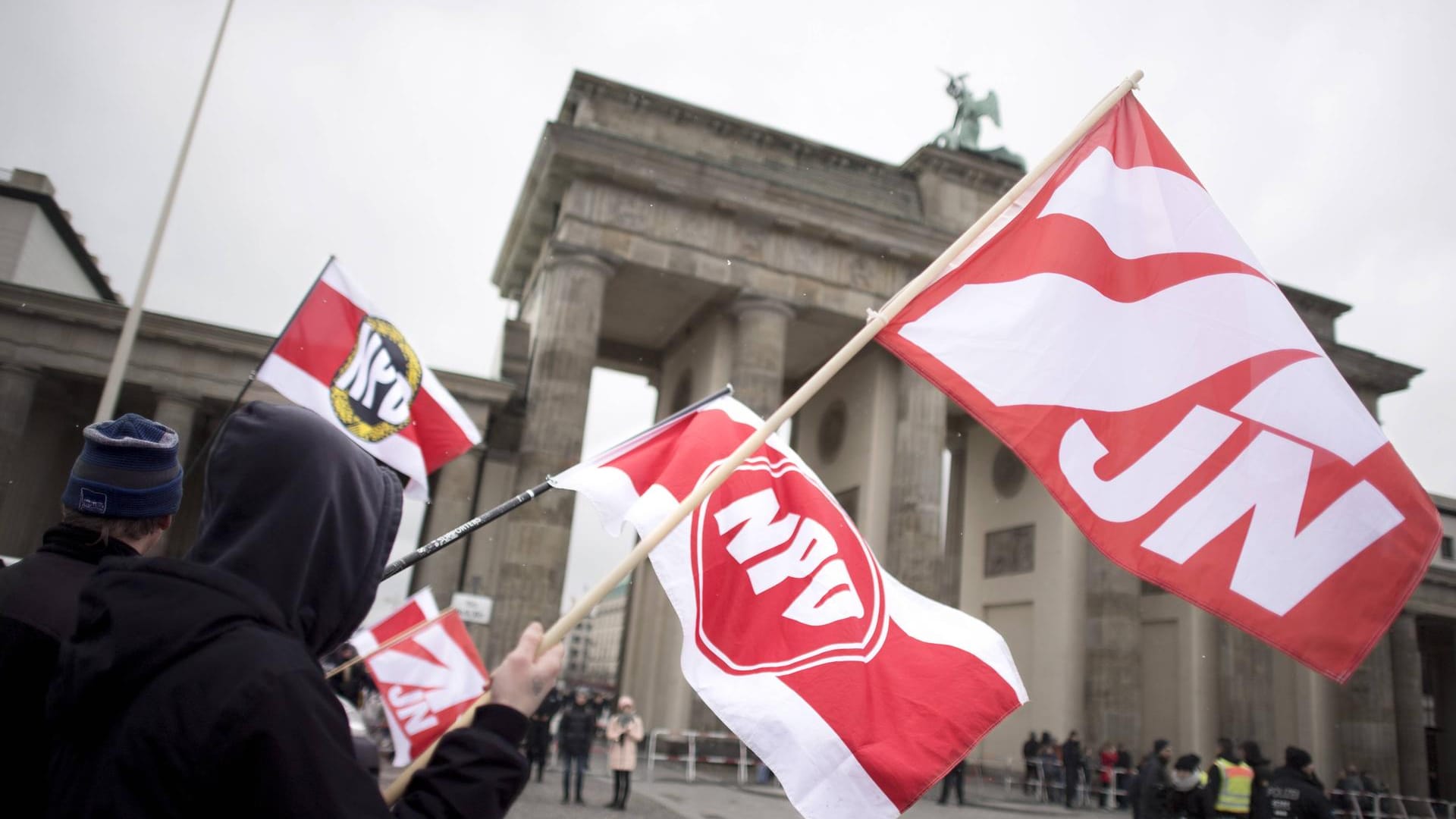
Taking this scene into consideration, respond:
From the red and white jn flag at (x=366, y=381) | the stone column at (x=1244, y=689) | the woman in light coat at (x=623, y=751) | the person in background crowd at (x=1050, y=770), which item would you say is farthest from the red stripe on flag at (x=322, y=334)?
the stone column at (x=1244, y=689)

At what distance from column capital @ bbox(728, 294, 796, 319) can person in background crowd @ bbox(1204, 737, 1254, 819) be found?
16.5 metres

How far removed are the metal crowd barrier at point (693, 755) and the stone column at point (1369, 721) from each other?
20.0m

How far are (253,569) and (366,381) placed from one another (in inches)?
277

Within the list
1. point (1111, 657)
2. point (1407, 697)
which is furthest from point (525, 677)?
point (1407, 697)

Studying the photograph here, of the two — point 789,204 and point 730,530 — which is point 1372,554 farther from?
point 789,204

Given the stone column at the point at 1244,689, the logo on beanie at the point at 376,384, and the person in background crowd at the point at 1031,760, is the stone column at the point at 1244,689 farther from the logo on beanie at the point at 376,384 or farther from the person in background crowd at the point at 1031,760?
the logo on beanie at the point at 376,384

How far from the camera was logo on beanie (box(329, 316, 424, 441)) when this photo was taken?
7895 millimetres

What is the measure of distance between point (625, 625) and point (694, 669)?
24654 mm

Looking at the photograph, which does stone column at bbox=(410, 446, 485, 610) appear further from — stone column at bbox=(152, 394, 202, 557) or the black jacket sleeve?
the black jacket sleeve

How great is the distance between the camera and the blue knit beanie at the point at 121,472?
2.09m

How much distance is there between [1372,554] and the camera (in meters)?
3.42

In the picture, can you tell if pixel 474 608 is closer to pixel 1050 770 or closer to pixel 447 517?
pixel 447 517

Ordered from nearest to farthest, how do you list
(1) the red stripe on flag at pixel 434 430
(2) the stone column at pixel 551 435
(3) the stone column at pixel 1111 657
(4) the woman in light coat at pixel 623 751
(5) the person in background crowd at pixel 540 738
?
(1) the red stripe on flag at pixel 434 430 → (4) the woman in light coat at pixel 623 751 → (5) the person in background crowd at pixel 540 738 → (2) the stone column at pixel 551 435 → (3) the stone column at pixel 1111 657

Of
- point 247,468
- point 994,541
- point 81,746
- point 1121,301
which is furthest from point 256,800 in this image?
point 994,541
